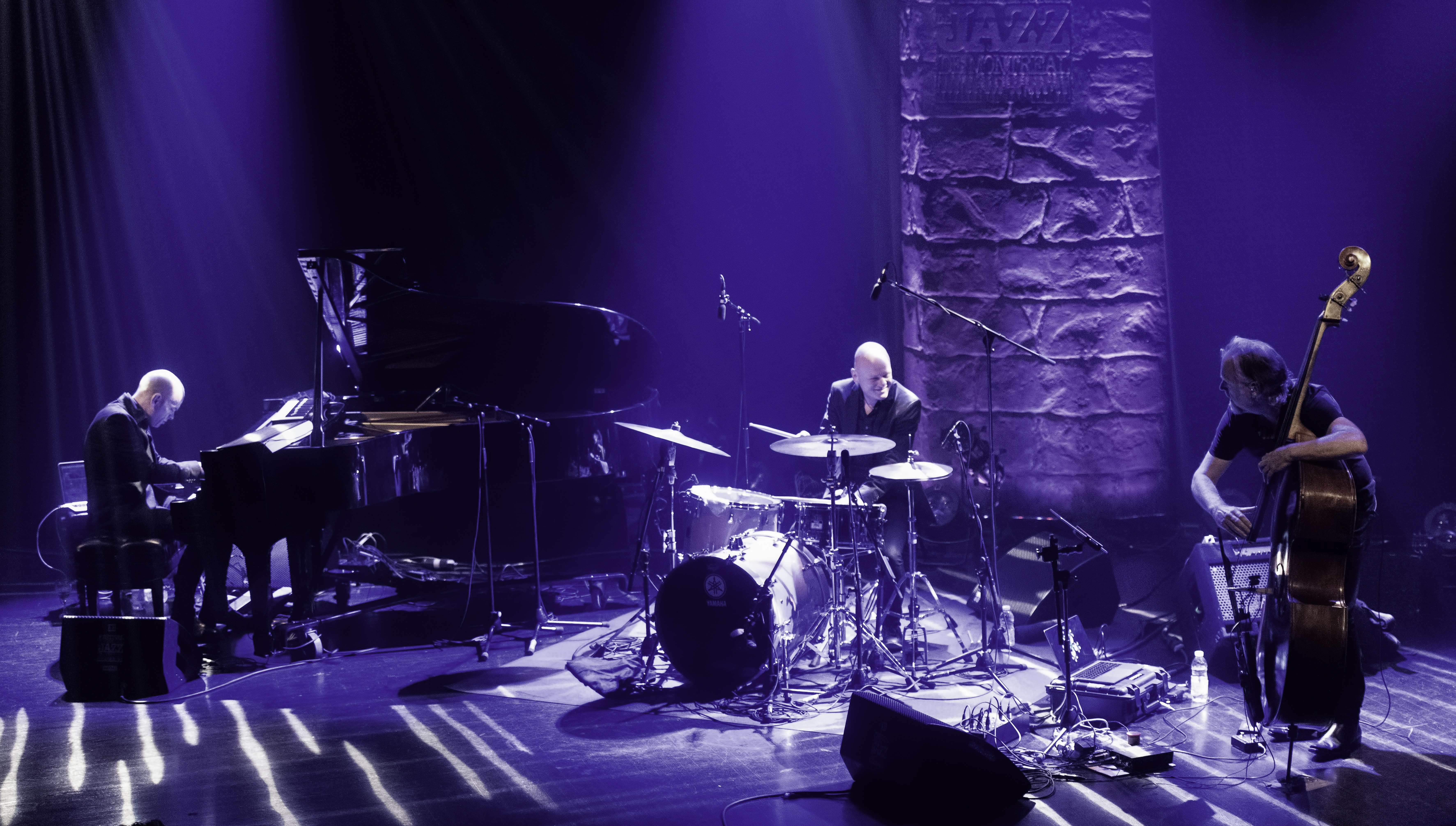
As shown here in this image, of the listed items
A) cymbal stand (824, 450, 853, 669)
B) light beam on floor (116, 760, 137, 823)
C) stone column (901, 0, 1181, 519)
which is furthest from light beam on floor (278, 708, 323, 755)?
stone column (901, 0, 1181, 519)

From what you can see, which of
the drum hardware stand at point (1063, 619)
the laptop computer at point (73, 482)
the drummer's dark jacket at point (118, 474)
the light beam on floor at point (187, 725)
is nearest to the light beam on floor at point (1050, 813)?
the drum hardware stand at point (1063, 619)

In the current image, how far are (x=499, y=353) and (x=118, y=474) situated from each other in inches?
90.3

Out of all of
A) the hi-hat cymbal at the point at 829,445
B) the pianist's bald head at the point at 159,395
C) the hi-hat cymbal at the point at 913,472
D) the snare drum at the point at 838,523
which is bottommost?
the snare drum at the point at 838,523

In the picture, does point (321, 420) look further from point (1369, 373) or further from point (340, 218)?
point (1369, 373)

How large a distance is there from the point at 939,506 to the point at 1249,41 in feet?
11.3

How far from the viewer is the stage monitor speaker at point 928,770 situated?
3303mm

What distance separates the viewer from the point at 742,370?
715cm

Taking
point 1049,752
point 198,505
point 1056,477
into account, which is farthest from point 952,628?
point 198,505

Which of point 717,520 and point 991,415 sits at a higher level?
point 991,415

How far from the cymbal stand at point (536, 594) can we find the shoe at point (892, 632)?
159 cm

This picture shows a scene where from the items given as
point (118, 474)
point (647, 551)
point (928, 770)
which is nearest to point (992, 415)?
point (647, 551)

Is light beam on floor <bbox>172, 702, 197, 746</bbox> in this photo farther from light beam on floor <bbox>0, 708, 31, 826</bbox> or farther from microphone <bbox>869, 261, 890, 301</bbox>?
microphone <bbox>869, 261, 890, 301</bbox>

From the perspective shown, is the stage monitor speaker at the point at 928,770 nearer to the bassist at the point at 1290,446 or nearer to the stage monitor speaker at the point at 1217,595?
the bassist at the point at 1290,446

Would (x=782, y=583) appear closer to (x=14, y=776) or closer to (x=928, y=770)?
(x=928, y=770)
